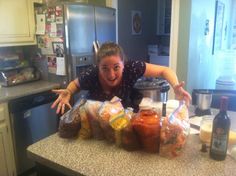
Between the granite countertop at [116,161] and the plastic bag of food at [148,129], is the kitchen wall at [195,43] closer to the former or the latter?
the granite countertop at [116,161]

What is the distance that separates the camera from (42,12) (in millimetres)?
2447

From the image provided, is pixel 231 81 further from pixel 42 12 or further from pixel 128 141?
pixel 128 141

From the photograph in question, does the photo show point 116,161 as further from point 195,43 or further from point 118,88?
point 195,43

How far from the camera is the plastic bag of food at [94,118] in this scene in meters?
1.08

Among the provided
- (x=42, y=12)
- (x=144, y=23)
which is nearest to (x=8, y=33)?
(x=42, y=12)

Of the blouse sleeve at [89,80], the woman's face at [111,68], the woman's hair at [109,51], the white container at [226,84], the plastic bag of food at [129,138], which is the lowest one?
the white container at [226,84]

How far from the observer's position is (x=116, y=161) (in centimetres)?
94

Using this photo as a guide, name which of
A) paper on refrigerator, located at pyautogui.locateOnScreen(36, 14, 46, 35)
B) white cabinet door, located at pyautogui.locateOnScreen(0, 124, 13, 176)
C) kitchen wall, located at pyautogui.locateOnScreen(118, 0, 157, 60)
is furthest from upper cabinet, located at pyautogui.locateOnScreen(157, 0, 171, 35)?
white cabinet door, located at pyautogui.locateOnScreen(0, 124, 13, 176)

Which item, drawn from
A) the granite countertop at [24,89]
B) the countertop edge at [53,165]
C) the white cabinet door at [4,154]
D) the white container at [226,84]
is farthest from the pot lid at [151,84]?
the white container at [226,84]

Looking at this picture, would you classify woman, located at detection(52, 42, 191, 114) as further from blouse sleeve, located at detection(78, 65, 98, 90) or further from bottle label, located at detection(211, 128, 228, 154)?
bottle label, located at detection(211, 128, 228, 154)

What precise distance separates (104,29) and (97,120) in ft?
6.00

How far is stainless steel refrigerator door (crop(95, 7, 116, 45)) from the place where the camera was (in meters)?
2.61

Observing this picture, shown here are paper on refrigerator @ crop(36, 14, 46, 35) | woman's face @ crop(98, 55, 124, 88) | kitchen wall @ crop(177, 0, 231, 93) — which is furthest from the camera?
kitchen wall @ crop(177, 0, 231, 93)

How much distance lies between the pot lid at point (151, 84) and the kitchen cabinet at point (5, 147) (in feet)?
4.02
